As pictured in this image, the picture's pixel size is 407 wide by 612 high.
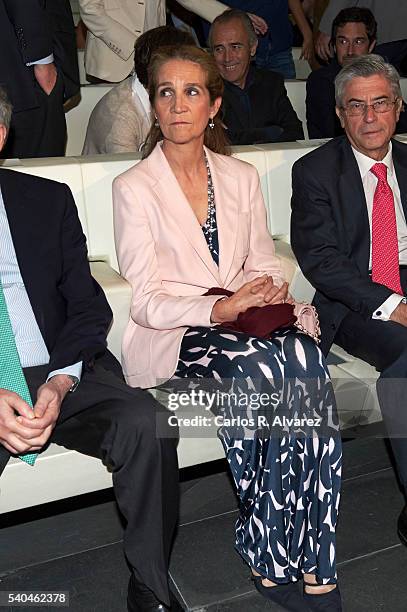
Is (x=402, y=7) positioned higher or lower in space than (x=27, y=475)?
higher

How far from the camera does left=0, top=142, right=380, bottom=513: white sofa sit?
2191 mm

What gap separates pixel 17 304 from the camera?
2217mm

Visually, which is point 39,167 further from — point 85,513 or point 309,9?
point 309,9

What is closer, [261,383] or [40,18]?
[261,383]

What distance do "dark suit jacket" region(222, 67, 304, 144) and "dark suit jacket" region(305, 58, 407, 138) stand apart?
149 millimetres

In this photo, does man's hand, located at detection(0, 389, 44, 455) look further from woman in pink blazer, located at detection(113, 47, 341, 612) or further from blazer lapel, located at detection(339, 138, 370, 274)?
blazer lapel, located at detection(339, 138, 370, 274)

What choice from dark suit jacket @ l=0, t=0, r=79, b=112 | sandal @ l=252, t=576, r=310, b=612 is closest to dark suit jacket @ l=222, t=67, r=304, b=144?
dark suit jacket @ l=0, t=0, r=79, b=112

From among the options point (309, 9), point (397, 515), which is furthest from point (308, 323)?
point (309, 9)

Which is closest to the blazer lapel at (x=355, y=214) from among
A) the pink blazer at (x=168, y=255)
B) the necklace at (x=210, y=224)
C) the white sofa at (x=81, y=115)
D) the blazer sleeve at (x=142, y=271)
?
the pink blazer at (x=168, y=255)

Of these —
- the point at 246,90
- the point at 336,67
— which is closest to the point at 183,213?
the point at 246,90

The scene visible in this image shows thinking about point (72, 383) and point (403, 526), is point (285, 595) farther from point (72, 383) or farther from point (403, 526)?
point (72, 383)

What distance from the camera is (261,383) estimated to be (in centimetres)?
222

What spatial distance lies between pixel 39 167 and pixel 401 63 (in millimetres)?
3408

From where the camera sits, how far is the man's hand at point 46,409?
79.3 inches
